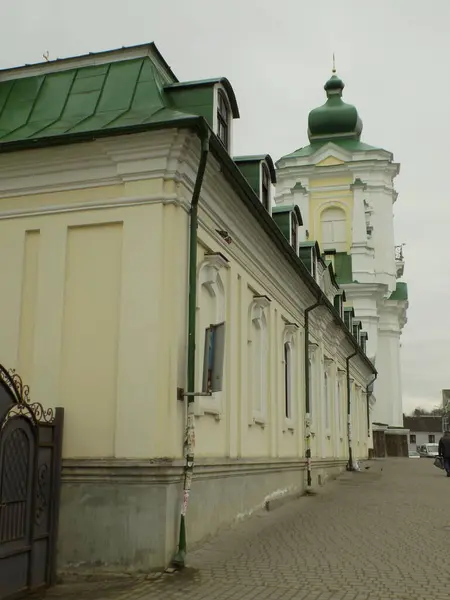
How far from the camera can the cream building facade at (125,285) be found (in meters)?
8.34

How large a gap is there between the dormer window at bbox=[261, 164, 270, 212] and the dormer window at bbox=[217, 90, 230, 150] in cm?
215

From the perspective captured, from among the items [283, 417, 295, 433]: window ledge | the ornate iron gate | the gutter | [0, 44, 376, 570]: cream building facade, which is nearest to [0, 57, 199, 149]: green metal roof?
[0, 44, 376, 570]: cream building facade

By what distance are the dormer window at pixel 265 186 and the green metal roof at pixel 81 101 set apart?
11.2 feet

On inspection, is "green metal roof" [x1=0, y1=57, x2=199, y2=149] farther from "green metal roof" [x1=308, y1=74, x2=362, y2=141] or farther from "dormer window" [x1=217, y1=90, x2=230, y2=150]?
"green metal roof" [x1=308, y1=74, x2=362, y2=141]

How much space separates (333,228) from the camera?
47344mm

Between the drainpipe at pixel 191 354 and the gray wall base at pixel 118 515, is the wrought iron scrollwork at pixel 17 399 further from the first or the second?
the drainpipe at pixel 191 354

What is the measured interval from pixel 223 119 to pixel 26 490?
6.46 m

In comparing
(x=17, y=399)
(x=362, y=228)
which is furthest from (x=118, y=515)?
(x=362, y=228)

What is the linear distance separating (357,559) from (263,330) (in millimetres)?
5673

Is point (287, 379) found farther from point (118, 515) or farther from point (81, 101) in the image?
point (118, 515)

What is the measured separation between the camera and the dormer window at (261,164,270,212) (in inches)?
535

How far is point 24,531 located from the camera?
7328 mm

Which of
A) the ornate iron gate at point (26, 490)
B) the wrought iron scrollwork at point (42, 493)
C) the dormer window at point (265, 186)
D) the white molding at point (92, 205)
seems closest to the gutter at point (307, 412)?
the dormer window at point (265, 186)

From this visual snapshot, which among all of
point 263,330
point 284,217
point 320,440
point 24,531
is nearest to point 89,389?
point 24,531
